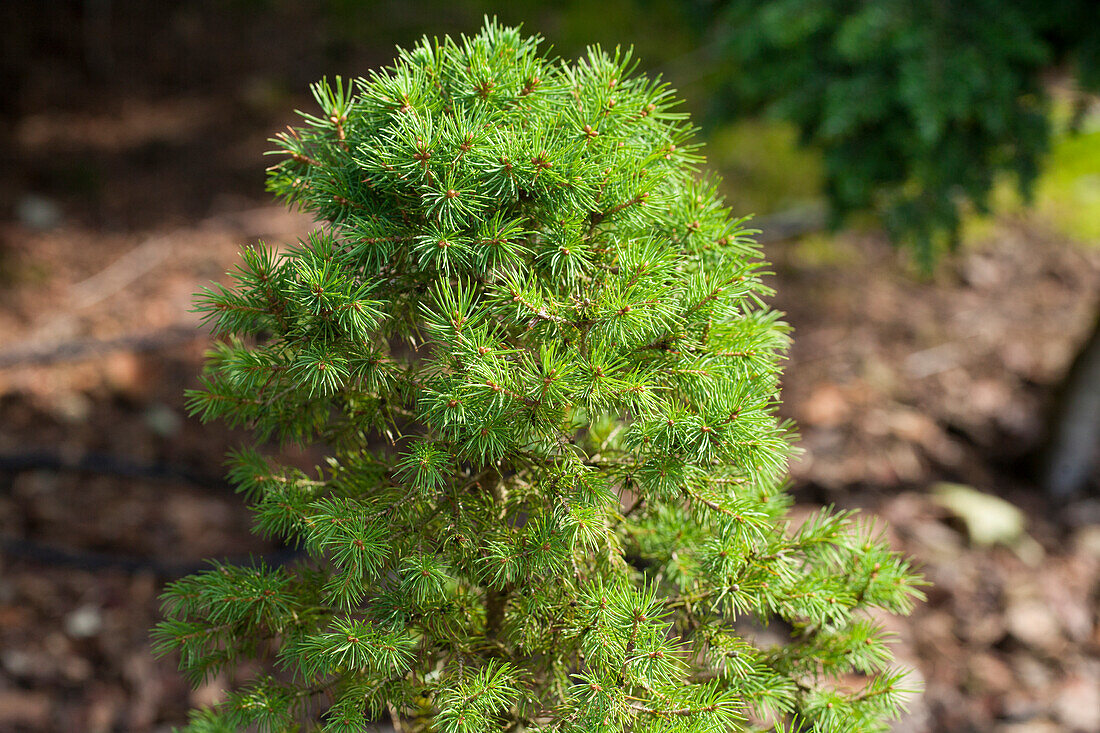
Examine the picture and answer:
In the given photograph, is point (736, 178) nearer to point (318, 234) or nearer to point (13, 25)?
point (318, 234)

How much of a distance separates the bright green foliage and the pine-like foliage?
72.2 inches

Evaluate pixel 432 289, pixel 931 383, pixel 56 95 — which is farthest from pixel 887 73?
pixel 56 95

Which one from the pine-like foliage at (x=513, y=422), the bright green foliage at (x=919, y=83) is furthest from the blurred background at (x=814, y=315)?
the pine-like foliage at (x=513, y=422)

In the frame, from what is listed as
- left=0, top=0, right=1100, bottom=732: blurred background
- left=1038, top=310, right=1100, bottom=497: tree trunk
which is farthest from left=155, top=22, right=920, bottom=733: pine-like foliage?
left=1038, top=310, right=1100, bottom=497: tree trunk

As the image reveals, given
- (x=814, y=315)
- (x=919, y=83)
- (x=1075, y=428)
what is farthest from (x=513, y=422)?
(x=814, y=315)

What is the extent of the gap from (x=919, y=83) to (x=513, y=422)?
2351 millimetres

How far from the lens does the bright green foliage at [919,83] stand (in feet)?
9.33

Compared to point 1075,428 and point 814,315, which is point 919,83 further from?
point 814,315

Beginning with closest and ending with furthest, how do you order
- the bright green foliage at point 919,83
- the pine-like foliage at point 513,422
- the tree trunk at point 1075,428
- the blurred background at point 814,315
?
the pine-like foliage at point 513,422 → the bright green foliage at point 919,83 → the blurred background at point 814,315 → the tree trunk at point 1075,428

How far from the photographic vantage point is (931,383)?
14.3 feet

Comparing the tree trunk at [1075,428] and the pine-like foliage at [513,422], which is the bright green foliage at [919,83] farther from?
the pine-like foliage at [513,422]

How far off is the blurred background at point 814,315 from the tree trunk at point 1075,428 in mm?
13

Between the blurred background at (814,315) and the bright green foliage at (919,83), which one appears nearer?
the bright green foliage at (919,83)

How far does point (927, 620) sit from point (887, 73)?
2193 mm
